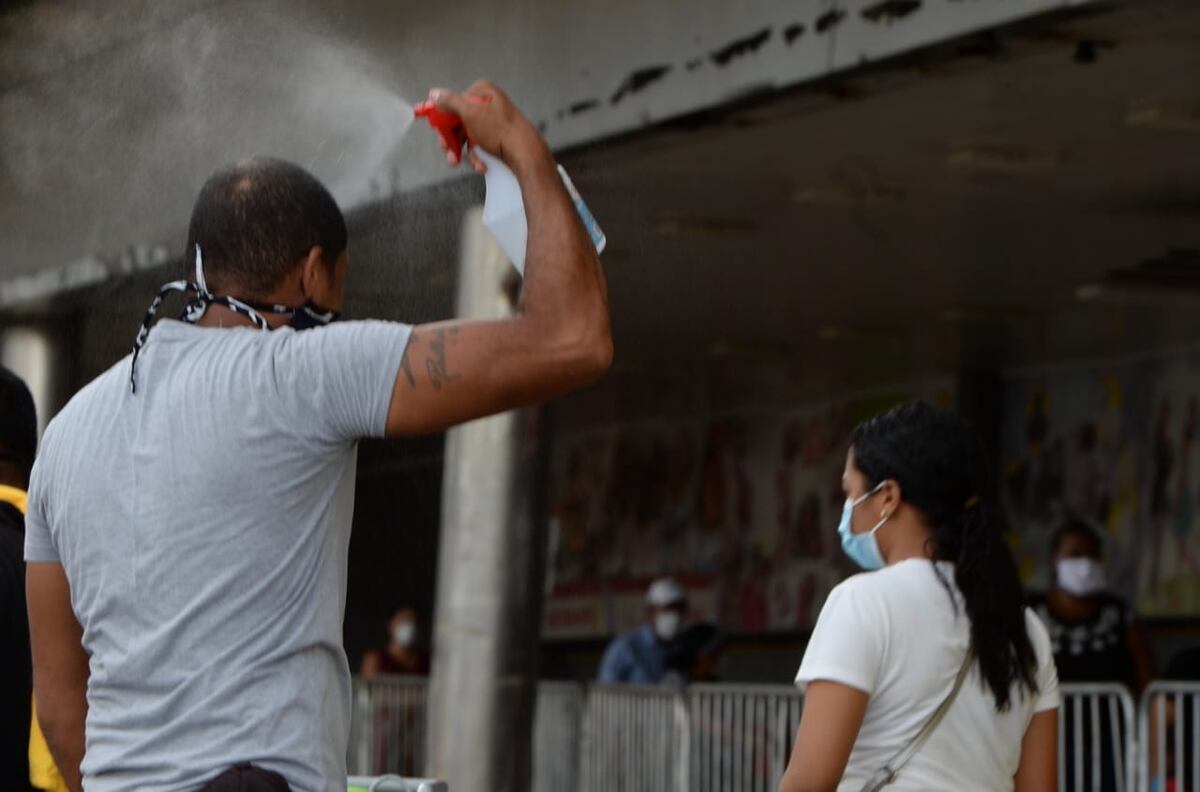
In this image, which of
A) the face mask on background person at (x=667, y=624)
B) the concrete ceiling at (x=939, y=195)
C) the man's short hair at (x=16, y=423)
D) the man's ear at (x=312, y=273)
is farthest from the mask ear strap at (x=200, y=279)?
the face mask on background person at (x=667, y=624)

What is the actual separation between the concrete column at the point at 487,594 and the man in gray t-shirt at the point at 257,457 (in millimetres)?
8021

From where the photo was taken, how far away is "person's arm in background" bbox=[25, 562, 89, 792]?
345 centimetres

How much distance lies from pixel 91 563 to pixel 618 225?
8.26 meters

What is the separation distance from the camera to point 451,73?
8.90m

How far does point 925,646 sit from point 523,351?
1155mm

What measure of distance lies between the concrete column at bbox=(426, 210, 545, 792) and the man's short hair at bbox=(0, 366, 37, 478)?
261 inches

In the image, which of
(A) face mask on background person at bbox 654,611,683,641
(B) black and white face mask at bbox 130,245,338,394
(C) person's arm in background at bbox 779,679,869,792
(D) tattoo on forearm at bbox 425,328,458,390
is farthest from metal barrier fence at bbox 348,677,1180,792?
(D) tattoo on forearm at bbox 425,328,458,390

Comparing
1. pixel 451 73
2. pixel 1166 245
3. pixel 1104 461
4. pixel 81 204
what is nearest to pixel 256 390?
pixel 451 73

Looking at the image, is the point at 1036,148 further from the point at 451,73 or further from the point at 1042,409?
the point at 1042,409

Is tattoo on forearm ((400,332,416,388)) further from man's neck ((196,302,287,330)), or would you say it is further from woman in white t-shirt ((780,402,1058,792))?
woman in white t-shirt ((780,402,1058,792))

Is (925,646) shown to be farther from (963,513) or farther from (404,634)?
(404,634)

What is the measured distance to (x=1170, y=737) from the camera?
944cm

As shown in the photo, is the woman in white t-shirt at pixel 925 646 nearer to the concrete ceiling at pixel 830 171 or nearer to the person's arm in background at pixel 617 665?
the concrete ceiling at pixel 830 171

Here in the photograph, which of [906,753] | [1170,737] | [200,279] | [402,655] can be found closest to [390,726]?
[402,655]
